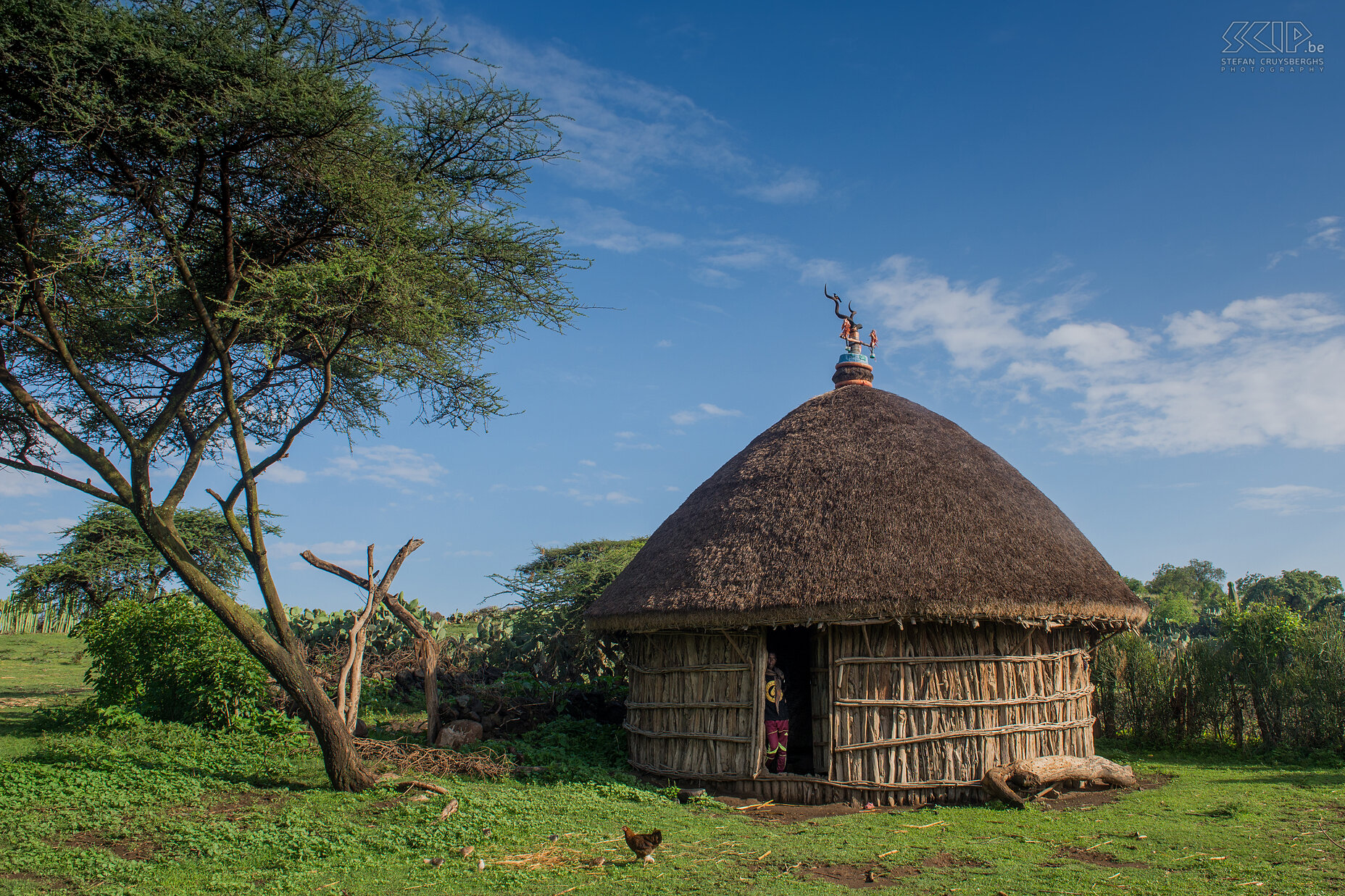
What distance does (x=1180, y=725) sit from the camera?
13.8m

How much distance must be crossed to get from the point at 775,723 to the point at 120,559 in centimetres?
2136

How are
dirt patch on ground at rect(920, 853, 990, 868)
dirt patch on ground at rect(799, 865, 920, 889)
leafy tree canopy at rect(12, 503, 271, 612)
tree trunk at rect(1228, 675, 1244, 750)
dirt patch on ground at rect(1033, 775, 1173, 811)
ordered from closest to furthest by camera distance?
1. dirt patch on ground at rect(799, 865, 920, 889)
2. dirt patch on ground at rect(920, 853, 990, 868)
3. dirt patch on ground at rect(1033, 775, 1173, 811)
4. tree trunk at rect(1228, 675, 1244, 750)
5. leafy tree canopy at rect(12, 503, 271, 612)

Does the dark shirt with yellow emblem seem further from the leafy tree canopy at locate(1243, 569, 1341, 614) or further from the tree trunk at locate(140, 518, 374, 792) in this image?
the leafy tree canopy at locate(1243, 569, 1341, 614)

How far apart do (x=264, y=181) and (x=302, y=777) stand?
22.5 ft

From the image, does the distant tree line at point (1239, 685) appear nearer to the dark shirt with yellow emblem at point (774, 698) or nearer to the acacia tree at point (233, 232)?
the dark shirt with yellow emblem at point (774, 698)

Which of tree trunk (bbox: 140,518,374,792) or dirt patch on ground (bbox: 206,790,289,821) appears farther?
tree trunk (bbox: 140,518,374,792)

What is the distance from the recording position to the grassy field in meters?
6.34

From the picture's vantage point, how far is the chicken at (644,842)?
268 inches

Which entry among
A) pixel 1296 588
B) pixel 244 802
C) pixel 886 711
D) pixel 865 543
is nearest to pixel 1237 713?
pixel 886 711

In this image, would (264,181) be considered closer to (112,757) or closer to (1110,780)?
(112,757)

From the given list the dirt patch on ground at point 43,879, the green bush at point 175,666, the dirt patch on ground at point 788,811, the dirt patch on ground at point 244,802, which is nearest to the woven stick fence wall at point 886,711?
the dirt patch on ground at point 788,811

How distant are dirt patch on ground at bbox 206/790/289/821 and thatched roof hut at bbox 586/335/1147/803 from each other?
4.20 metres

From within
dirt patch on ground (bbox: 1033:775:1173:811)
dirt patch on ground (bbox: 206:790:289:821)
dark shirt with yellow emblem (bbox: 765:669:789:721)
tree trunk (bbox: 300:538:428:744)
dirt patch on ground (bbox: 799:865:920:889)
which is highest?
tree trunk (bbox: 300:538:428:744)

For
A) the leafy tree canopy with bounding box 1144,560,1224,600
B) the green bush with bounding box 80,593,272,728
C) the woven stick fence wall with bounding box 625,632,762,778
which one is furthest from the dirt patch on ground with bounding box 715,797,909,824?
the leafy tree canopy with bounding box 1144,560,1224,600
